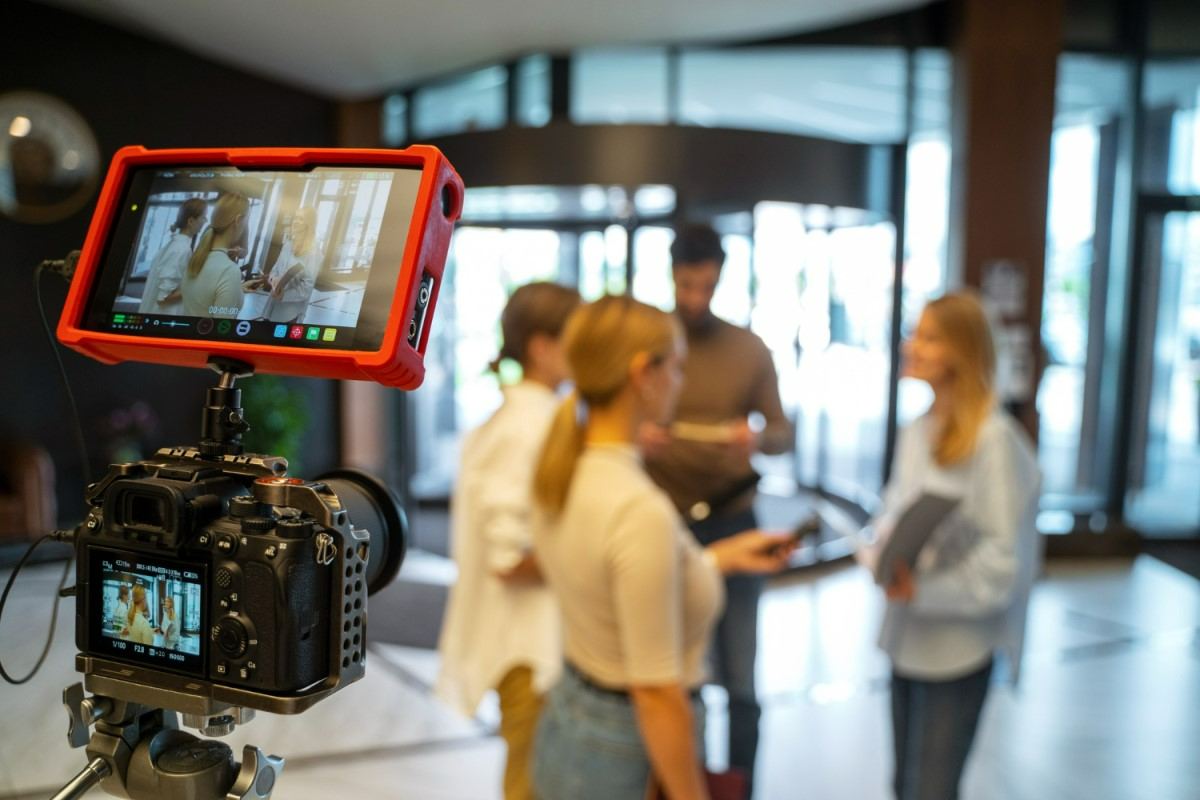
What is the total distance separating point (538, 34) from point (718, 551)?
4.28 m

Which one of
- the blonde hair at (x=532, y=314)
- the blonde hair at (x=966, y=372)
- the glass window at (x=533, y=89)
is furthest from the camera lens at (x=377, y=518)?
the glass window at (x=533, y=89)

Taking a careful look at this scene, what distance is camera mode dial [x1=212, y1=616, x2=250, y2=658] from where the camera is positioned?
647 mm

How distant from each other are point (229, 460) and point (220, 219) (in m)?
0.19

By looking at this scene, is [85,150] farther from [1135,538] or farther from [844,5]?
[1135,538]

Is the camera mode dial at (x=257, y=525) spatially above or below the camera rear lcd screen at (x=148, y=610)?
above

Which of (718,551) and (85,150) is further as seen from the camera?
(85,150)

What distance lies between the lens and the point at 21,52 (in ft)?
9.12

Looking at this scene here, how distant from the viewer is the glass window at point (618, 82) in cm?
585

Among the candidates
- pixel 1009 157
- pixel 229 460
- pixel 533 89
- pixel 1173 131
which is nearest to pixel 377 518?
pixel 229 460

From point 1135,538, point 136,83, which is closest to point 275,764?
point 136,83

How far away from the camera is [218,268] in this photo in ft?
2.40

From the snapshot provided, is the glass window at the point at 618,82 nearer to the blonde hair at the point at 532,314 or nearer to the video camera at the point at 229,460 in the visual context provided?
the blonde hair at the point at 532,314

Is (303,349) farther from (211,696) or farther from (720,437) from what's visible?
(720,437)

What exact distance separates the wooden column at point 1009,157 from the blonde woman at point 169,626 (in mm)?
5119
